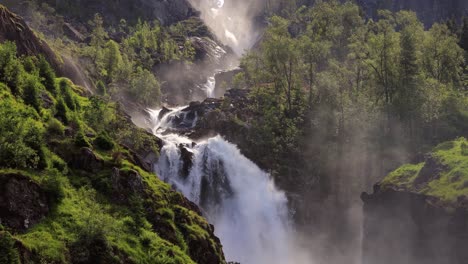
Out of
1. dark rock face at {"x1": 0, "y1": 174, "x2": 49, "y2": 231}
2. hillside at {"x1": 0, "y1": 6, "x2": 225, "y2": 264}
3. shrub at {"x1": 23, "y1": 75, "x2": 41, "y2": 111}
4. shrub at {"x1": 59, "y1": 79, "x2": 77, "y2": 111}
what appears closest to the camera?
dark rock face at {"x1": 0, "y1": 174, "x2": 49, "y2": 231}

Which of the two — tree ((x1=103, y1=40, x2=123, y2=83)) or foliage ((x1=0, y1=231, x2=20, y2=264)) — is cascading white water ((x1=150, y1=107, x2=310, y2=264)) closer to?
foliage ((x1=0, y1=231, x2=20, y2=264))

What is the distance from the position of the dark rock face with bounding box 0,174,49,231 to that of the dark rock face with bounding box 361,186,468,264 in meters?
32.6

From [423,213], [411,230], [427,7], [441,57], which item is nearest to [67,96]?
[423,213]

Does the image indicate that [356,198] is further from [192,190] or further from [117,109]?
[117,109]

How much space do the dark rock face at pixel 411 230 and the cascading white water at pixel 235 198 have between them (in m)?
11.0

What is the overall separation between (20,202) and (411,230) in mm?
35804

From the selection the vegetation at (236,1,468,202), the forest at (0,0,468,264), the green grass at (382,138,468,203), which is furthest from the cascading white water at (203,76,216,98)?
the green grass at (382,138,468,203)

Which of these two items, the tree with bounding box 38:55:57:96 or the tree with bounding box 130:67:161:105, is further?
the tree with bounding box 130:67:161:105

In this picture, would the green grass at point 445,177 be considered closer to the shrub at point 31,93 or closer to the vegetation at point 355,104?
the vegetation at point 355,104

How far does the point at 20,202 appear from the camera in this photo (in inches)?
886

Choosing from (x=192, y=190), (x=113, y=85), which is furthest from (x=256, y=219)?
(x=113, y=85)

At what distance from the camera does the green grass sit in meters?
40.0

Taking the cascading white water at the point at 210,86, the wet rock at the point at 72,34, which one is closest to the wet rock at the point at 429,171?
the cascading white water at the point at 210,86

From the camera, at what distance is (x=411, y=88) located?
64.6 meters
